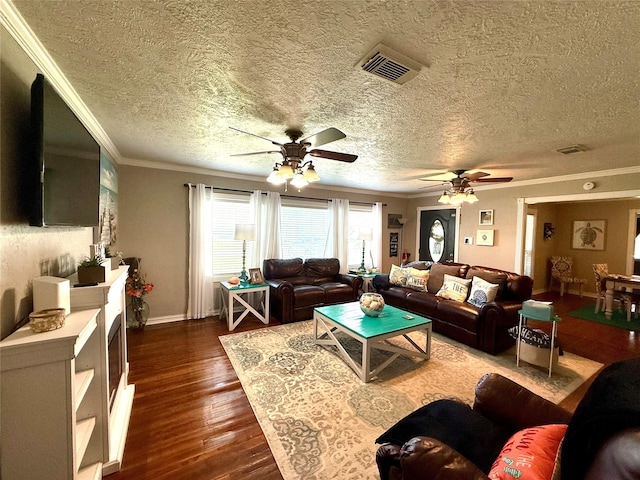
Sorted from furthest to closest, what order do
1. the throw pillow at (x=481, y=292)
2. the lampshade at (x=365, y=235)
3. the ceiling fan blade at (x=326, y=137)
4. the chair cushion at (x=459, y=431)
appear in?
the lampshade at (x=365, y=235) < the throw pillow at (x=481, y=292) < the ceiling fan blade at (x=326, y=137) < the chair cushion at (x=459, y=431)

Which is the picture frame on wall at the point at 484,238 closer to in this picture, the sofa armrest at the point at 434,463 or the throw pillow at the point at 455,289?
the throw pillow at the point at 455,289

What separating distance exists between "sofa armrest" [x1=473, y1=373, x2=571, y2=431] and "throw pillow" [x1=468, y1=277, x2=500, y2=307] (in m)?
2.09

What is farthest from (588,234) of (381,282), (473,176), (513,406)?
(513,406)

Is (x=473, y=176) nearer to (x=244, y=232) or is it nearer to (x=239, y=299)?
(x=244, y=232)

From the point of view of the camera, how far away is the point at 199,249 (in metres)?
4.04

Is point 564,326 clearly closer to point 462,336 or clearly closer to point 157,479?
point 462,336

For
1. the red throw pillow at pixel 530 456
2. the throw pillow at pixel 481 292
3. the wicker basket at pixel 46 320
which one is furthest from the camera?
the throw pillow at pixel 481 292

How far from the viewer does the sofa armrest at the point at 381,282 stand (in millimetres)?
4687

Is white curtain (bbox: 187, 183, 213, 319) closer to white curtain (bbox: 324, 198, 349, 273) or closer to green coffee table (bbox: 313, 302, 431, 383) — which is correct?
green coffee table (bbox: 313, 302, 431, 383)

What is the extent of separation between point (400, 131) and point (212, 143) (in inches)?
80.0

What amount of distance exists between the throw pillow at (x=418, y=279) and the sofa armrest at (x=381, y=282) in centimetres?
42

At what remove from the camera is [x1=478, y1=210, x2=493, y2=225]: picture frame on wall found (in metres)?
4.78

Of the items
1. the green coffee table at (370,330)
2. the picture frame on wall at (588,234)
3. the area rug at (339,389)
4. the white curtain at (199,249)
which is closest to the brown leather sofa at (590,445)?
the area rug at (339,389)

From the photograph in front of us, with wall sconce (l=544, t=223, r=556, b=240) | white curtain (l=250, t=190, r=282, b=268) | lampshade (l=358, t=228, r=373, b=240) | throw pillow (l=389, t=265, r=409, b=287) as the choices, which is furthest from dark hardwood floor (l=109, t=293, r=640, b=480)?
wall sconce (l=544, t=223, r=556, b=240)
